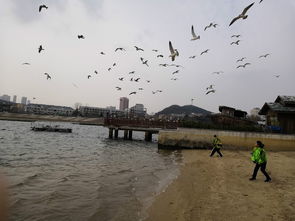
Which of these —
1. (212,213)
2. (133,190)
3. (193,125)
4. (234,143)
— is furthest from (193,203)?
(193,125)

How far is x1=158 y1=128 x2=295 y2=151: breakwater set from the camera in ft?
99.2

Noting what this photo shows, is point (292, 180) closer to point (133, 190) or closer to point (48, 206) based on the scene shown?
point (133, 190)

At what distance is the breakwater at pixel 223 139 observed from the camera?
3023 centimetres

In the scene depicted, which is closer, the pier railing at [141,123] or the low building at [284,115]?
the low building at [284,115]

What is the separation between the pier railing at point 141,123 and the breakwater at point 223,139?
1168 cm

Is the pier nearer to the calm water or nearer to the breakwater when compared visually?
the breakwater

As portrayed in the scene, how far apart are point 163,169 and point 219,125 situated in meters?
17.1

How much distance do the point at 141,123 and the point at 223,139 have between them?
64.5 feet

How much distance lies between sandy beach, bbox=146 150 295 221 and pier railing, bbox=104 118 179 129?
99.5 ft

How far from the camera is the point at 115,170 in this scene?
1972cm

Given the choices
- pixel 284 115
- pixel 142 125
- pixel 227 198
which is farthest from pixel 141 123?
pixel 227 198

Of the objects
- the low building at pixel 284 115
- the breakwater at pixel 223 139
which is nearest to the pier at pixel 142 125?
the breakwater at pixel 223 139

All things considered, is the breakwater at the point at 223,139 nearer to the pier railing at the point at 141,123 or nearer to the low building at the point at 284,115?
the low building at the point at 284,115

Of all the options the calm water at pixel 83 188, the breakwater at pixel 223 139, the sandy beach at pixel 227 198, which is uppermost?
the breakwater at pixel 223 139
